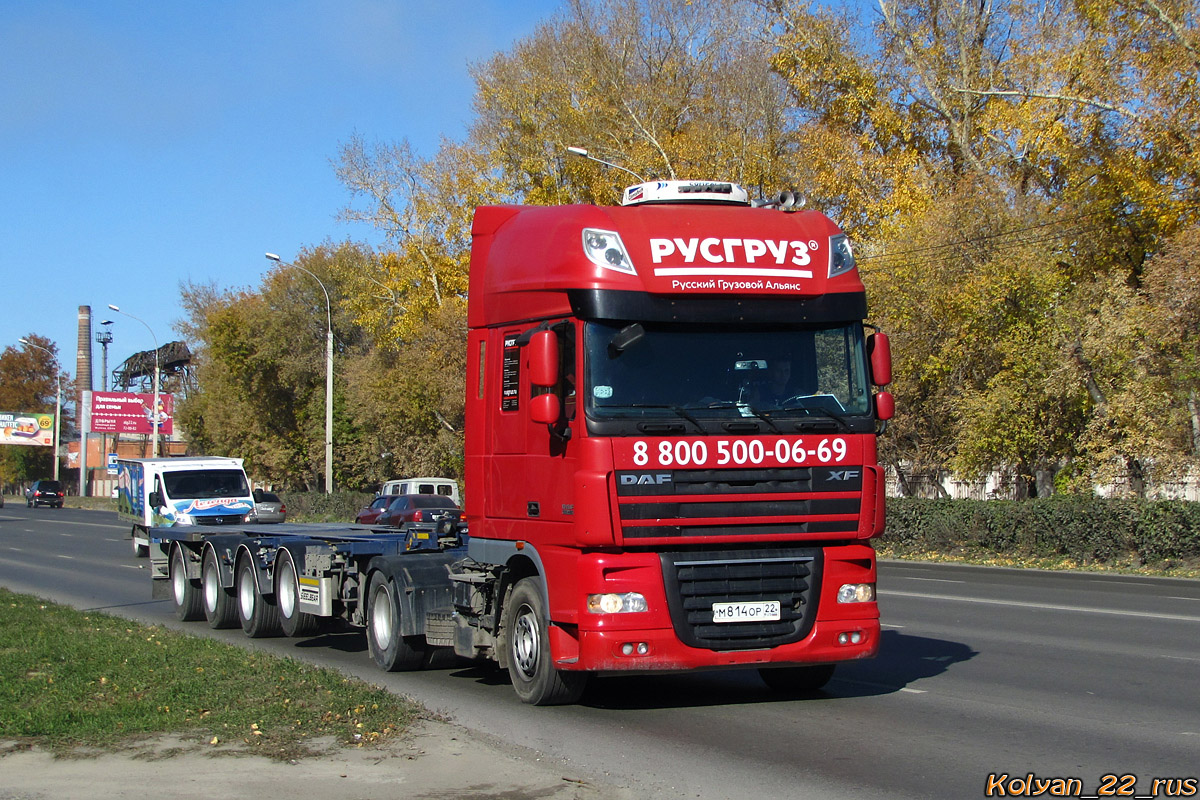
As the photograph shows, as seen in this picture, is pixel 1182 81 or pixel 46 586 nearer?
pixel 46 586

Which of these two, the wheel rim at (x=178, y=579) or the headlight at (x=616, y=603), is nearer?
the headlight at (x=616, y=603)

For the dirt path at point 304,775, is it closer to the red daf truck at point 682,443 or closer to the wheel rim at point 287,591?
the red daf truck at point 682,443

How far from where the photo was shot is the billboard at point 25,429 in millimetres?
100562

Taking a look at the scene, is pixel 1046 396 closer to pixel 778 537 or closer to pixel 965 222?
pixel 965 222

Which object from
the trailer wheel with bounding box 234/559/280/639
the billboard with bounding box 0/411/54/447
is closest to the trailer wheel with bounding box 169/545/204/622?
the trailer wheel with bounding box 234/559/280/639

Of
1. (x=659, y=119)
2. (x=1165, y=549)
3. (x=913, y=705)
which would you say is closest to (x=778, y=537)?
(x=913, y=705)

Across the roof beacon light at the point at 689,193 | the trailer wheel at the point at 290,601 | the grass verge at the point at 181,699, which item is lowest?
the grass verge at the point at 181,699

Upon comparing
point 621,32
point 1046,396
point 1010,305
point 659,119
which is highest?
point 621,32

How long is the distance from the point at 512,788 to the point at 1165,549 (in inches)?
815

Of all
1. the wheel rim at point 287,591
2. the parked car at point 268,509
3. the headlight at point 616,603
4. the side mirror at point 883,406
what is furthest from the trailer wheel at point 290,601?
the parked car at point 268,509

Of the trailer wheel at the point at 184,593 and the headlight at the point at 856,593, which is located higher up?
the headlight at the point at 856,593

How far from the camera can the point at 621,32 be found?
1710 inches

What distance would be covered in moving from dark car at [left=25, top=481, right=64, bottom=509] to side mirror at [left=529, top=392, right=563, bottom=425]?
253 feet

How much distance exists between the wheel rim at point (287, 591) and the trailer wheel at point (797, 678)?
5680 mm
